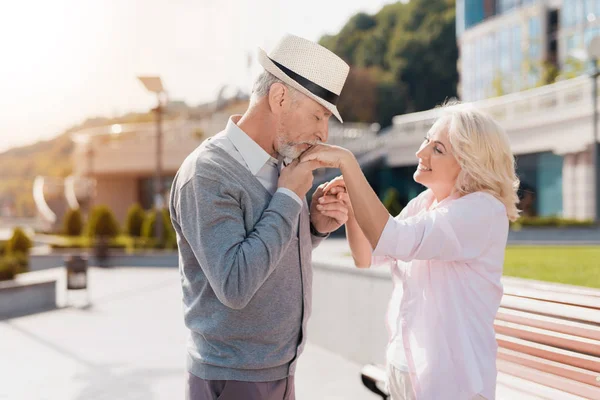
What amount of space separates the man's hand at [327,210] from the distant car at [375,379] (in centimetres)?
201

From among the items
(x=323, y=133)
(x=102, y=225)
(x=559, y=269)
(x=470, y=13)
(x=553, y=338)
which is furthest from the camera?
(x=470, y=13)

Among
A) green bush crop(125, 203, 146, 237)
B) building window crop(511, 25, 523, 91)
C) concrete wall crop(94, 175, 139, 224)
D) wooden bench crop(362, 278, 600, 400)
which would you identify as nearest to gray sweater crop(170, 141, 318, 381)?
wooden bench crop(362, 278, 600, 400)

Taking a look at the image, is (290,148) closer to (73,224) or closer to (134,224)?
(134,224)

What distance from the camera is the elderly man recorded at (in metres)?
1.99

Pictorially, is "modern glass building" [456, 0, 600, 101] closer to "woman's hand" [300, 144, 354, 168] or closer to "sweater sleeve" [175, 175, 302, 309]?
"woman's hand" [300, 144, 354, 168]

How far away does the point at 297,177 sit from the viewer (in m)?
2.12

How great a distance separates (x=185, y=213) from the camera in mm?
2053

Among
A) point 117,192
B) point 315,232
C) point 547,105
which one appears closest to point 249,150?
point 315,232

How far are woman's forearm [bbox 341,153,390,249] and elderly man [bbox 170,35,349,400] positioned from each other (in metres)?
0.18

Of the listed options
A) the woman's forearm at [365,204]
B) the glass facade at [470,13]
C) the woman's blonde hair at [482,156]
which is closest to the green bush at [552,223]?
the woman's blonde hair at [482,156]

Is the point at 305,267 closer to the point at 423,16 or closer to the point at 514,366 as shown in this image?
the point at 514,366

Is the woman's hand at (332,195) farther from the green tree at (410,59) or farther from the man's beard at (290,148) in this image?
the green tree at (410,59)

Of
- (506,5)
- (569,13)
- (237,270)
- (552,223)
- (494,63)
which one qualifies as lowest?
(552,223)

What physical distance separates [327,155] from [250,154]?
0.91 ft
